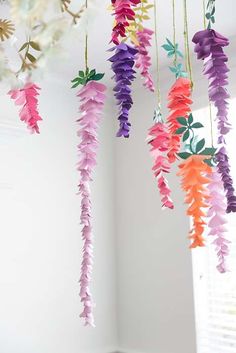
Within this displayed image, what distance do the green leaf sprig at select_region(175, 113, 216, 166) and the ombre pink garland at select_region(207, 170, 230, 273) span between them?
48 mm

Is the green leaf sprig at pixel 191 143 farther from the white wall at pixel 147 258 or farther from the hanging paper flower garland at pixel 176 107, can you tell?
the white wall at pixel 147 258

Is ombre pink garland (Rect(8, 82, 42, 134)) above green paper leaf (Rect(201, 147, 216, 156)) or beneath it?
above

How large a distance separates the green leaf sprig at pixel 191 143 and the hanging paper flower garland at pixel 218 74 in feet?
0.13

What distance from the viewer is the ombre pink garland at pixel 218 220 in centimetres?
71

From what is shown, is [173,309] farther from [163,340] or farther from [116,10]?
[116,10]

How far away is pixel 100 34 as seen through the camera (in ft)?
6.88

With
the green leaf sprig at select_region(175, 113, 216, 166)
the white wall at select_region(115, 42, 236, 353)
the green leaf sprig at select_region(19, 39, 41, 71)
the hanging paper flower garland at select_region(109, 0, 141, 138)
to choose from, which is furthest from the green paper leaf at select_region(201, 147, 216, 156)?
the white wall at select_region(115, 42, 236, 353)

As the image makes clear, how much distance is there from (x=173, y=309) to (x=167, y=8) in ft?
5.10

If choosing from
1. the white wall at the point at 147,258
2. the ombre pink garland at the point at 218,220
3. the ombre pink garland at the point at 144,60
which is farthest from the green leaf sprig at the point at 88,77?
the white wall at the point at 147,258

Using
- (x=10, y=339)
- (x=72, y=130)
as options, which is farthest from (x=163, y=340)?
(x=72, y=130)

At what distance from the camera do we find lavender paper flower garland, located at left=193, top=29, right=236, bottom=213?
714 mm

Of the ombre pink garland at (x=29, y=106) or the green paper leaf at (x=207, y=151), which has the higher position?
the ombre pink garland at (x=29, y=106)

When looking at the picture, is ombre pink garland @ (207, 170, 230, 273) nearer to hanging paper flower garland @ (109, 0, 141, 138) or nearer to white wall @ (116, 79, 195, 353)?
hanging paper flower garland @ (109, 0, 141, 138)

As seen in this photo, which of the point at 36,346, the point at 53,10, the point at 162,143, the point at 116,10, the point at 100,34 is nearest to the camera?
the point at 53,10
